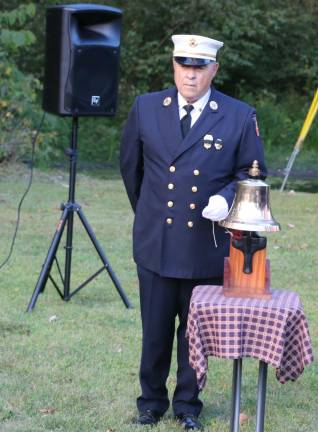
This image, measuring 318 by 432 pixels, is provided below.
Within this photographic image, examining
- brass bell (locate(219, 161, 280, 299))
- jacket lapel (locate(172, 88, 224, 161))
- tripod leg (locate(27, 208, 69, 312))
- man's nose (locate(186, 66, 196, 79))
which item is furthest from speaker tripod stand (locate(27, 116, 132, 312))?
brass bell (locate(219, 161, 280, 299))

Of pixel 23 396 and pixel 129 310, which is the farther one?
pixel 129 310

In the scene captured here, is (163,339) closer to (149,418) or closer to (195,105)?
(149,418)

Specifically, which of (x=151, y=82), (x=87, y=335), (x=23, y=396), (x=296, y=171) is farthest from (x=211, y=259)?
(x=151, y=82)

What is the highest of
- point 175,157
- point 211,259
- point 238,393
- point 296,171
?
point 175,157

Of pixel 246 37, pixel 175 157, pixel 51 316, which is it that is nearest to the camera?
pixel 175 157

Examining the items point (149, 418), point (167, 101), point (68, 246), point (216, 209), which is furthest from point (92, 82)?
point (216, 209)

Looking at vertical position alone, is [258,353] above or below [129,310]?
above

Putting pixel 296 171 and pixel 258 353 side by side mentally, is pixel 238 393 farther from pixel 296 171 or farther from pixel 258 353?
pixel 296 171

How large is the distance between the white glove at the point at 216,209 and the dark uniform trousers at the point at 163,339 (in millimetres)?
493

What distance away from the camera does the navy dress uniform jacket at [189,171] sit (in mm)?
4898

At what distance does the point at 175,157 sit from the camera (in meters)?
4.90

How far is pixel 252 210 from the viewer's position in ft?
14.6

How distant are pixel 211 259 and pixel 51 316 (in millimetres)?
2969

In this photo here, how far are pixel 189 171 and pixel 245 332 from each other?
3.00 feet
